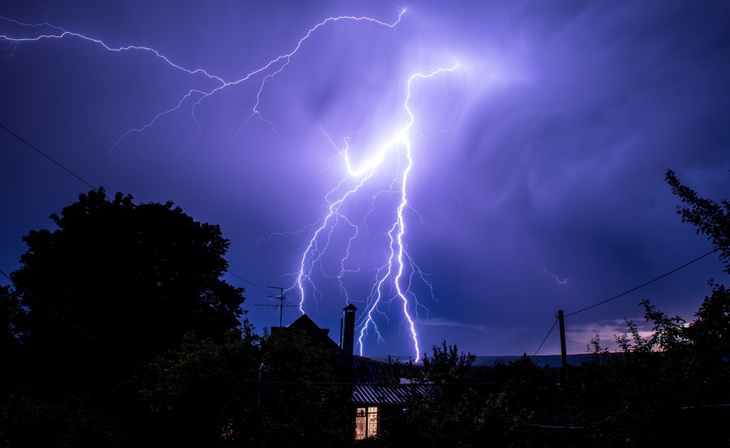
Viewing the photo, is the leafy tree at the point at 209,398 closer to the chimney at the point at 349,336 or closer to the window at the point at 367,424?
the window at the point at 367,424

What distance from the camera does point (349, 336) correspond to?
26.2m

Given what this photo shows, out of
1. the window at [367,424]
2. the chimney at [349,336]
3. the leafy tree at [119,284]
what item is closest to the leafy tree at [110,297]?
the leafy tree at [119,284]

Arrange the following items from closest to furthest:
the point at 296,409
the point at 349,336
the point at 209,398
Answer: the point at 209,398, the point at 296,409, the point at 349,336

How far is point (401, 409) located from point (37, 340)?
51.9 feet

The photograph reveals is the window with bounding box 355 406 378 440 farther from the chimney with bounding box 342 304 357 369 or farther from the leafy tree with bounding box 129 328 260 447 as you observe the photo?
the chimney with bounding box 342 304 357 369

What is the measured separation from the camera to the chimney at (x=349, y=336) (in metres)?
25.2

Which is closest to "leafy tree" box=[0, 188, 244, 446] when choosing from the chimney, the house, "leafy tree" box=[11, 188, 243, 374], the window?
"leafy tree" box=[11, 188, 243, 374]

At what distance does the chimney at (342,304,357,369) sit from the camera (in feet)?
82.7

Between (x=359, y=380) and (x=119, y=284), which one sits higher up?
(x=119, y=284)

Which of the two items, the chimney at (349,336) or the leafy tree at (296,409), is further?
the chimney at (349,336)

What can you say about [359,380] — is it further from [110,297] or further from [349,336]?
[110,297]

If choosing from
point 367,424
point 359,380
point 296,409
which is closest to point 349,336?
point 359,380

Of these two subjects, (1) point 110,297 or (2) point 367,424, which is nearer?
(2) point 367,424

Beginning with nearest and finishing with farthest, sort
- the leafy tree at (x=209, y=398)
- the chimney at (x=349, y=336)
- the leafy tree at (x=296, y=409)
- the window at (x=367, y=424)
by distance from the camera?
the leafy tree at (x=296, y=409) → the leafy tree at (x=209, y=398) → the window at (x=367, y=424) → the chimney at (x=349, y=336)
